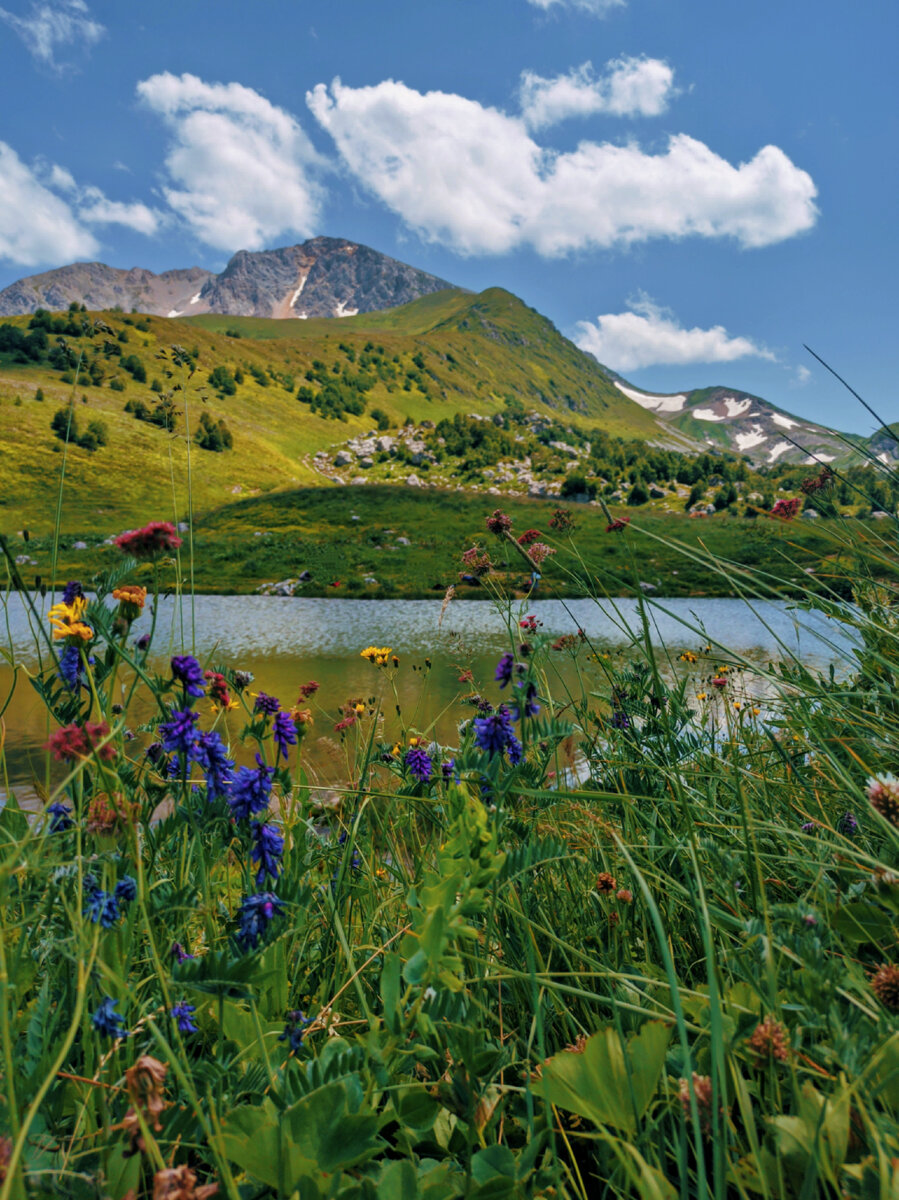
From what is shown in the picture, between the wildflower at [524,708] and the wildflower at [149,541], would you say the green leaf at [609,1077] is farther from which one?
the wildflower at [149,541]

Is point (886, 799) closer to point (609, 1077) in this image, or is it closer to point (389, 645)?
point (609, 1077)

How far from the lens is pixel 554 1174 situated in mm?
807

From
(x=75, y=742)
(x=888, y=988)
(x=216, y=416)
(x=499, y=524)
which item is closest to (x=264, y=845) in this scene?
(x=75, y=742)

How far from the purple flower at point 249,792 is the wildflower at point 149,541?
0.48 metres

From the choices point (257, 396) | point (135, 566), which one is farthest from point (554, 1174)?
point (257, 396)

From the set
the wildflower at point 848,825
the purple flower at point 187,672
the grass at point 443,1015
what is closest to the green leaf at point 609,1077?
the grass at point 443,1015

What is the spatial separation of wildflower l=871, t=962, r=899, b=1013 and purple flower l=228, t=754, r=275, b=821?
40.9 inches

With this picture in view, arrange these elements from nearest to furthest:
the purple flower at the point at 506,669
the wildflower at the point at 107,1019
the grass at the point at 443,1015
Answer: the grass at the point at 443,1015, the wildflower at the point at 107,1019, the purple flower at the point at 506,669

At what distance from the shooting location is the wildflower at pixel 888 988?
83 centimetres

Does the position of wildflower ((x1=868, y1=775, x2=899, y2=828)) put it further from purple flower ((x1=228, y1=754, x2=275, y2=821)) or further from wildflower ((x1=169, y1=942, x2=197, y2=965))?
wildflower ((x1=169, y1=942, x2=197, y2=965))

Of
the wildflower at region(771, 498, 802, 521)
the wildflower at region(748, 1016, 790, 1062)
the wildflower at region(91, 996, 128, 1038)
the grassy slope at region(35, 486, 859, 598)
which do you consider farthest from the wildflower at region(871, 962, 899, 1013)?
the grassy slope at region(35, 486, 859, 598)

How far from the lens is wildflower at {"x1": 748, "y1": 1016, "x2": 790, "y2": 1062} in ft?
2.53

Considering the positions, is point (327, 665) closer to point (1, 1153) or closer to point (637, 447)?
point (1, 1153)

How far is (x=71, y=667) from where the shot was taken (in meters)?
1.20
